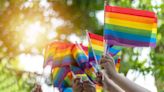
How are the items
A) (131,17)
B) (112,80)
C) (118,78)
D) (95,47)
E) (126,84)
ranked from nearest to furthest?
(126,84), (118,78), (112,80), (131,17), (95,47)

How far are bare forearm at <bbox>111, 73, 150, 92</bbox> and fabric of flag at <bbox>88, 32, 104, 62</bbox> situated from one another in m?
1.44

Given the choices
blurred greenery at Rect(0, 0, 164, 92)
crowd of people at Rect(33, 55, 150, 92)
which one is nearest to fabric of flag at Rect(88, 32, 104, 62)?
crowd of people at Rect(33, 55, 150, 92)

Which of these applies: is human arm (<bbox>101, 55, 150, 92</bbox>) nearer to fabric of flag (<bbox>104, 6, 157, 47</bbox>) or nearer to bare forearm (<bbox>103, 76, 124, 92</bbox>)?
bare forearm (<bbox>103, 76, 124, 92</bbox>)

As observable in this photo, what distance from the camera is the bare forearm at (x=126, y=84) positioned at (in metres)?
3.71

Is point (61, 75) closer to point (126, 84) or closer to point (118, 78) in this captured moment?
point (118, 78)

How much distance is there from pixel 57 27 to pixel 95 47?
7.70 meters

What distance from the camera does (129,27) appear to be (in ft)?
16.4

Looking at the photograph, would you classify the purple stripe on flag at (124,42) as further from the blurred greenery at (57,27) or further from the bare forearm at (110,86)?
the blurred greenery at (57,27)

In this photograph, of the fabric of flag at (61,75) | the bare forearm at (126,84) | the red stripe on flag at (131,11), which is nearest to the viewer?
the bare forearm at (126,84)

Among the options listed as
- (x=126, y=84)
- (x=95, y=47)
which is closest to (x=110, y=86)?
(x=126, y=84)

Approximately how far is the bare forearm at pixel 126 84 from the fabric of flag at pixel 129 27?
2.98 ft

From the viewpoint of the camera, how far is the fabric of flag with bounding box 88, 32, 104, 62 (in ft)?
18.2

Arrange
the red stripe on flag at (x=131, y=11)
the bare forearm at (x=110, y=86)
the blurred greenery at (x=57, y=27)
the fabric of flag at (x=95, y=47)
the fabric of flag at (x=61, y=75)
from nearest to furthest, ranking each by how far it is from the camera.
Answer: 1. the bare forearm at (x=110, y=86)
2. the red stripe on flag at (x=131, y=11)
3. the fabric of flag at (x=95, y=47)
4. the fabric of flag at (x=61, y=75)
5. the blurred greenery at (x=57, y=27)

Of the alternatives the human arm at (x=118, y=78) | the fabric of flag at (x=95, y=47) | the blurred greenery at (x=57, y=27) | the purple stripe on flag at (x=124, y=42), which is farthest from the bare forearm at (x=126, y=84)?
the blurred greenery at (x=57, y=27)
